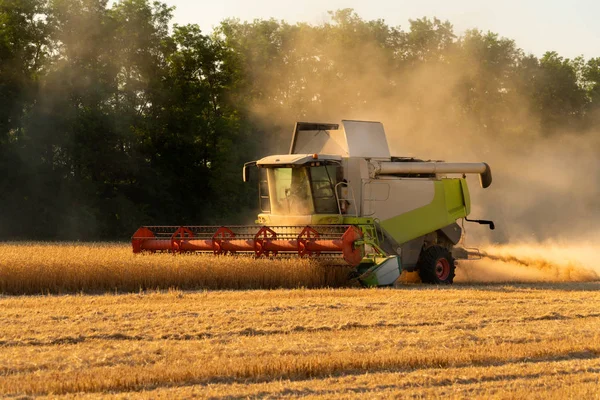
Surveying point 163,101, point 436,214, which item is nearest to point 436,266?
point 436,214

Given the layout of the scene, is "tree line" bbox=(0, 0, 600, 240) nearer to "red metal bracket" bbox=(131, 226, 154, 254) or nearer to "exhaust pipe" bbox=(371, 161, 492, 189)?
"exhaust pipe" bbox=(371, 161, 492, 189)

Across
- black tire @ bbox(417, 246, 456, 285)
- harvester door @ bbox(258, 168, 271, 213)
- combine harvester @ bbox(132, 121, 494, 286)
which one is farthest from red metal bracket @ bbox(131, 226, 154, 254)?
black tire @ bbox(417, 246, 456, 285)

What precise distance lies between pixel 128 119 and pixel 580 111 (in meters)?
23.3

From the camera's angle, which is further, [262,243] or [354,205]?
[354,205]

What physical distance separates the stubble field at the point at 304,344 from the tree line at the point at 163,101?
13.9 m

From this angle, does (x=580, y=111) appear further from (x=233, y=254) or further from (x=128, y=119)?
(x=233, y=254)

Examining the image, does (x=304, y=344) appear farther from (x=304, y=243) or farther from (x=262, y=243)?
(x=262, y=243)

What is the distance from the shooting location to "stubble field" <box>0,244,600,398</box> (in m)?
6.11

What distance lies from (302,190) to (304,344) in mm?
7181

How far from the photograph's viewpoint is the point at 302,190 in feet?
47.9

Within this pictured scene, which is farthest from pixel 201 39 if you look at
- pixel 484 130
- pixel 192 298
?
pixel 192 298

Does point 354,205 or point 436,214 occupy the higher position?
point 354,205

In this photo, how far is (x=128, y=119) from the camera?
96.0 ft

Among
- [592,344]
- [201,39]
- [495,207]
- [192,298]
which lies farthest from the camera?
[201,39]
